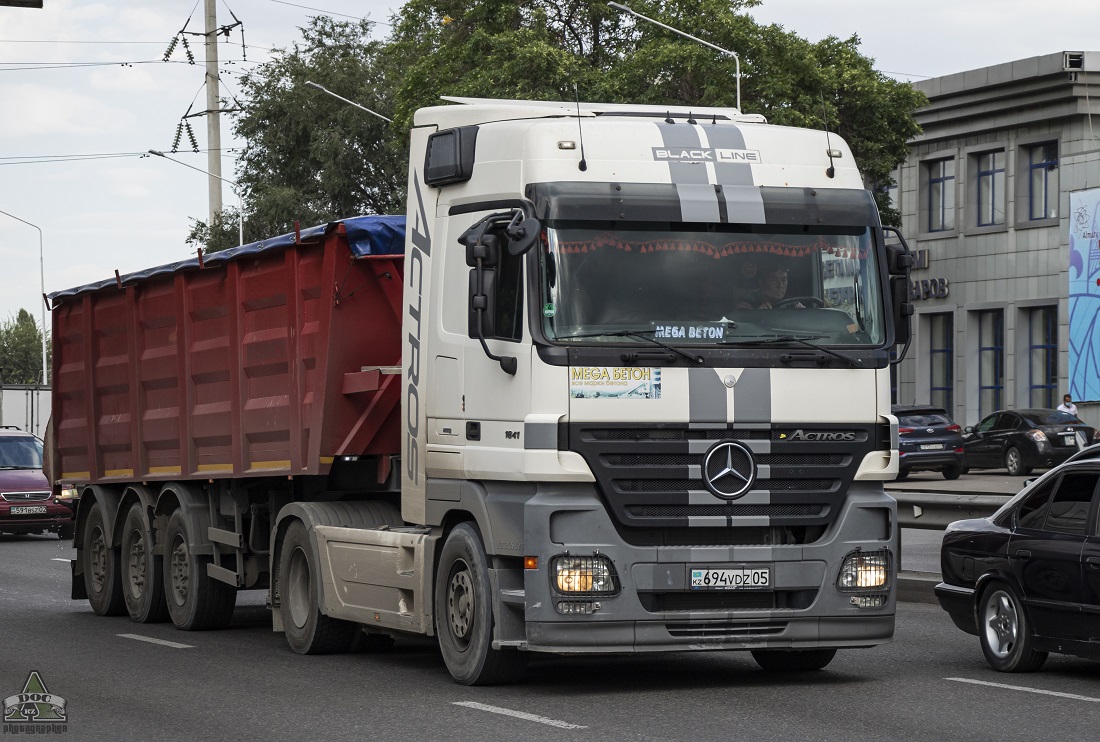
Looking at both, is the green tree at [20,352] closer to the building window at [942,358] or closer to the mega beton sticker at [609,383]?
the building window at [942,358]

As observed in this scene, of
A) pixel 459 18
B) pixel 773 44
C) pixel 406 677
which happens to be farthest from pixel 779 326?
pixel 459 18

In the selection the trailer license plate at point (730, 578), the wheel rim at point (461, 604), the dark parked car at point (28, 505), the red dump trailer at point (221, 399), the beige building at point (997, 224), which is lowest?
the dark parked car at point (28, 505)

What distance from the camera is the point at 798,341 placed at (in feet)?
34.8

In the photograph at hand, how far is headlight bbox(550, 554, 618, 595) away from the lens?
10156 millimetres

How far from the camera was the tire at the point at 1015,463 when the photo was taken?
39.0m

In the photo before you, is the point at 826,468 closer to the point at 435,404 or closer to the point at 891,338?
the point at 891,338

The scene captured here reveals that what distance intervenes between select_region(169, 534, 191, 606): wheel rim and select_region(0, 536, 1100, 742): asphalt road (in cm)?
106

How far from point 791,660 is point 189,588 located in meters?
5.87

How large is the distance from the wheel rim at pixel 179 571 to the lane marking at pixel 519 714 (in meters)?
5.89

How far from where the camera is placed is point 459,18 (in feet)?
151

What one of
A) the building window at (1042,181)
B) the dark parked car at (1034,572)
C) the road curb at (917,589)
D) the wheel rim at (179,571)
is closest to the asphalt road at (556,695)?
the dark parked car at (1034,572)

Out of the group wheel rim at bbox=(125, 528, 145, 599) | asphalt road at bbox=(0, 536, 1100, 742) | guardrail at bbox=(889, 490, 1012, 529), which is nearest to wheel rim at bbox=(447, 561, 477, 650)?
asphalt road at bbox=(0, 536, 1100, 742)

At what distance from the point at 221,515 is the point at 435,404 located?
4.44 m

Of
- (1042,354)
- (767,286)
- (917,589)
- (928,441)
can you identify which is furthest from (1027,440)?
(767,286)
